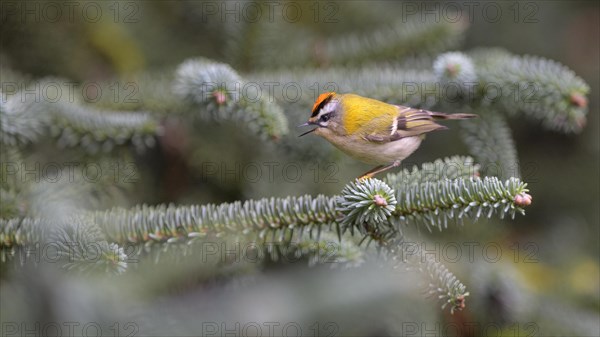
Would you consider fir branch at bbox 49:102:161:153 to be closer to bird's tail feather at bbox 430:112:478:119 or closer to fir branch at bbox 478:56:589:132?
bird's tail feather at bbox 430:112:478:119

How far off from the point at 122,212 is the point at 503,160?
152cm

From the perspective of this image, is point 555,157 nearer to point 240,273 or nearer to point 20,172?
point 240,273

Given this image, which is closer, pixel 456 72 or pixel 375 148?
pixel 456 72

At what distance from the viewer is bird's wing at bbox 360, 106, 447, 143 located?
2898 mm

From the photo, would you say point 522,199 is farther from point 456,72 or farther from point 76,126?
point 76,126

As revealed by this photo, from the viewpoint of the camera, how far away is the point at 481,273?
278cm

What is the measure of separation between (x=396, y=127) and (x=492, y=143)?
53 cm

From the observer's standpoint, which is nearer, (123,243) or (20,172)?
(123,243)

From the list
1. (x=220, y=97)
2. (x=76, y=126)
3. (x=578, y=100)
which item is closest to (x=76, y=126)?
(x=76, y=126)

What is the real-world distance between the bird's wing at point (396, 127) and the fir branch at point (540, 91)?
0.37m

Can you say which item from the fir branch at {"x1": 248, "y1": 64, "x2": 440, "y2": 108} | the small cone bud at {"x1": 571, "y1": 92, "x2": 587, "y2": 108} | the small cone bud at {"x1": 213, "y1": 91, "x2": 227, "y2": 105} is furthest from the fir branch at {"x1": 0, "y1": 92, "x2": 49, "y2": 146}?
the small cone bud at {"x1": 571, "y1": 92, "x2": 587, "y2": 108}

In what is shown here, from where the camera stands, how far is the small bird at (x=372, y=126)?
2.73 meters

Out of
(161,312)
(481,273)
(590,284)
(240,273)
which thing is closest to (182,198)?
(240,273)

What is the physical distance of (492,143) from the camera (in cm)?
255
